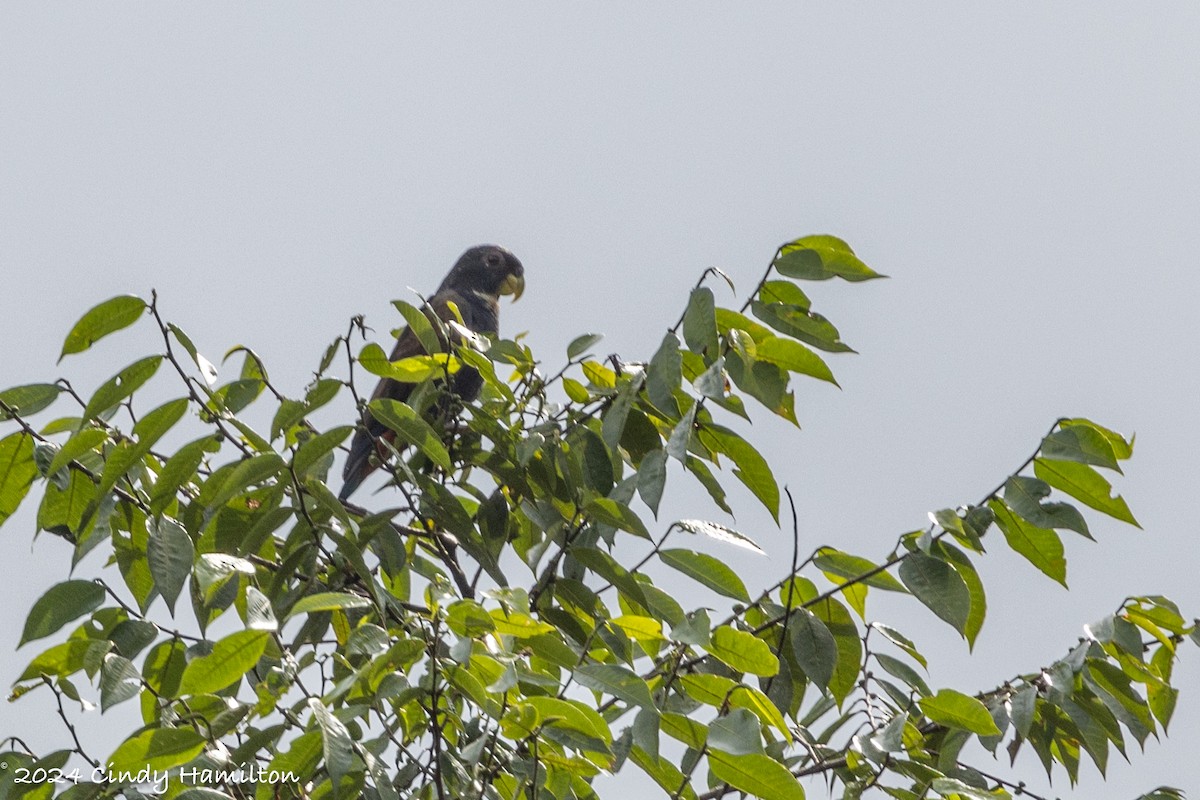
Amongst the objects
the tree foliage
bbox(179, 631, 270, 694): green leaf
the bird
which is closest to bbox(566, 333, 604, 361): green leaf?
the tree foliage

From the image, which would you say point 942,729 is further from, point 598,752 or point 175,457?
point 175,457

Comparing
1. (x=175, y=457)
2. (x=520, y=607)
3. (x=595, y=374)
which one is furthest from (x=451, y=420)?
(x=520, y=607)

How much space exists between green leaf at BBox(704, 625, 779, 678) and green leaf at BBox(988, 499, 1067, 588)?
1.60 ft

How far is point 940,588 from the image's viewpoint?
1968mm

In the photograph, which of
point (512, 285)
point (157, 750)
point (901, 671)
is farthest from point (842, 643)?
point (512, 285)

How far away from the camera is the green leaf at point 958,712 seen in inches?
76.5

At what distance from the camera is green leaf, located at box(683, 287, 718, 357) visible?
6.43ft

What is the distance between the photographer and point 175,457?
1984 mm

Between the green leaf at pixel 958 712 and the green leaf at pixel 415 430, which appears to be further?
the green leaf at pixel 415 430

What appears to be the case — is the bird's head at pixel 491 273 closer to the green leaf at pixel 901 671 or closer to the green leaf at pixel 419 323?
the green leaf at pixel 419 323

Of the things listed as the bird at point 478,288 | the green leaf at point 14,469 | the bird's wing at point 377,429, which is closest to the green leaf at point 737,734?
the green leaf at point 14,469

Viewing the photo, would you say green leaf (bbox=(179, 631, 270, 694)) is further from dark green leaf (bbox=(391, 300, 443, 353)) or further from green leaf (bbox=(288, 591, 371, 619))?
dark green leaf (bbox=(391, 300, 443, 353))

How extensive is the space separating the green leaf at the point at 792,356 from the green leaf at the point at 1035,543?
369 mm

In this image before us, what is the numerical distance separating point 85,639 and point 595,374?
3.22ft
